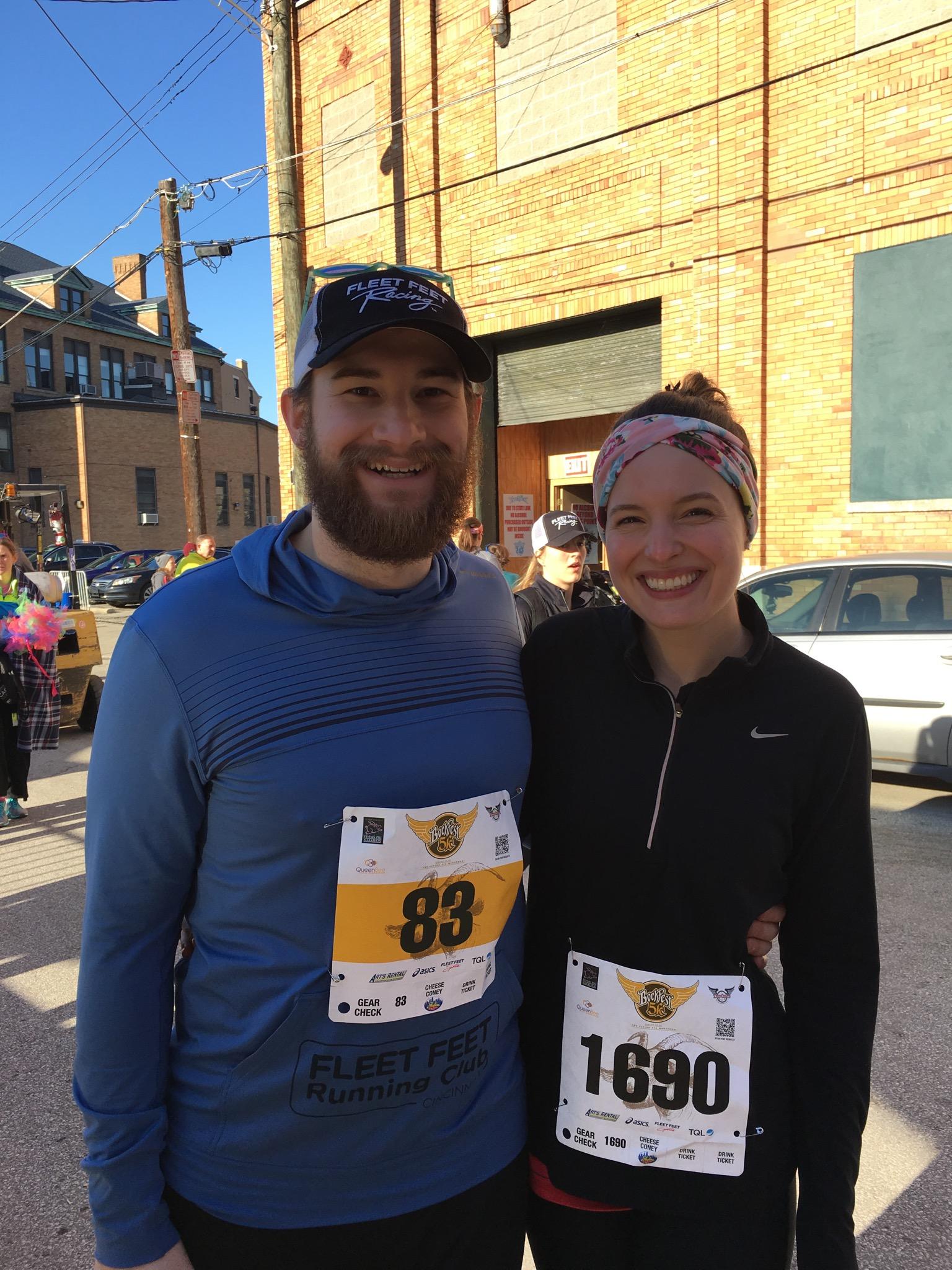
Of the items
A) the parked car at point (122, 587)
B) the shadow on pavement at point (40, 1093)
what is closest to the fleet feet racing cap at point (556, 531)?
the shadow on pavement at point (40, 1093)

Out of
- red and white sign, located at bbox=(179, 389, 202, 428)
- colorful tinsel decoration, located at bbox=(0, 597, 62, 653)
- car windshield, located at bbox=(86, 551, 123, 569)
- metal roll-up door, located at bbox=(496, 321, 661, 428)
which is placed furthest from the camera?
car windshield, located at bbox=(86, 551, 123, 569)

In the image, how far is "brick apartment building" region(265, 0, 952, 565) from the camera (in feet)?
32.7

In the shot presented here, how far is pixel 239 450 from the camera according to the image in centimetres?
4866

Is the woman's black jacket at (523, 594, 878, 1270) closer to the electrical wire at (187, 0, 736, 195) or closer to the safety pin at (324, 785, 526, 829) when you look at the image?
the safety pin at (324, 785, 526, 829)

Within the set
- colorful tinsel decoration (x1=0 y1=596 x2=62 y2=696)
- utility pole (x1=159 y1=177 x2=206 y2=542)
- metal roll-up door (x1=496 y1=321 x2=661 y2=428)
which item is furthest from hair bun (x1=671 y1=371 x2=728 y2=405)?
utility pole (x1=159 y1=177 x2=206 y2=542)

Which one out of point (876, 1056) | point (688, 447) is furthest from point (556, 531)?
point (688, 447)

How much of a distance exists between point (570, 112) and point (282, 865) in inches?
527

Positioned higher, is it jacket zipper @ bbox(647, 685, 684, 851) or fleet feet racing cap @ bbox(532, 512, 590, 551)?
fleet feet racing cap @ bbox(532, 512, 590, 551)

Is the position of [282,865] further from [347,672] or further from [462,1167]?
[462,1167]

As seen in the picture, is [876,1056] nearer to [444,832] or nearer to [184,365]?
[444,832]

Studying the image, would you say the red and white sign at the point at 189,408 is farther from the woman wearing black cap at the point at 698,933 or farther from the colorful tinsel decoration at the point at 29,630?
the woman wearing black cap at the point at 698,933

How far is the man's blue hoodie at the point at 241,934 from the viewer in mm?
1386

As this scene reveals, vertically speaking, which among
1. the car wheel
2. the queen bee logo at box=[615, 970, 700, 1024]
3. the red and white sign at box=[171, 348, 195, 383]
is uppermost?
the red and white sign at box=[171, 348, 195, 383]

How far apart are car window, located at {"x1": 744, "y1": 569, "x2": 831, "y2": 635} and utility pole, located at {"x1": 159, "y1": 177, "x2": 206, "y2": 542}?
9.97m
